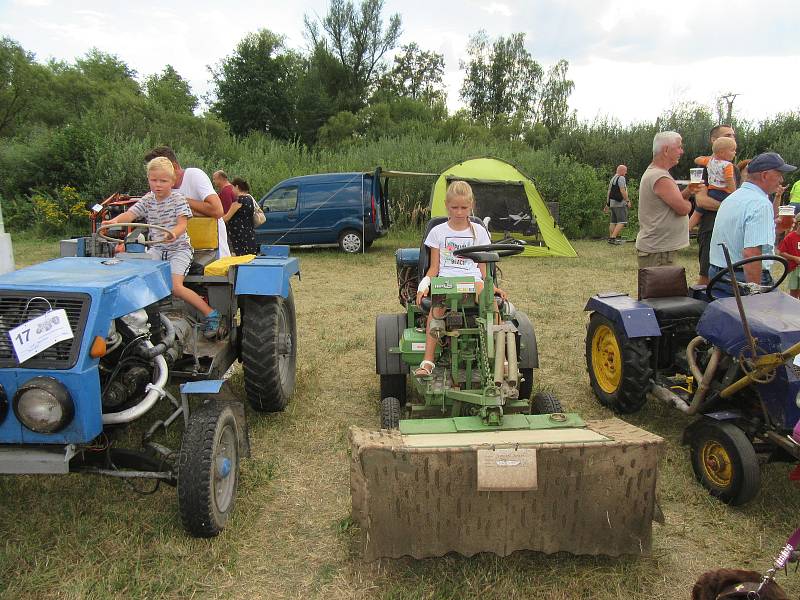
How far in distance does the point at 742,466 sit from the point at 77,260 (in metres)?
3.46

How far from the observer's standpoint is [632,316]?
3.90 m

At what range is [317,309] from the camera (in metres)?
7.54

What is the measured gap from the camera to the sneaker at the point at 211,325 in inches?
155

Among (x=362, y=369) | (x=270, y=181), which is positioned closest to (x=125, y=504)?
(x=362, y=369)

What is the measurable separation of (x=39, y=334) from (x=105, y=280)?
41 centimetres

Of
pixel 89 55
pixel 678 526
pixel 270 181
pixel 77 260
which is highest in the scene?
pixel 89 55

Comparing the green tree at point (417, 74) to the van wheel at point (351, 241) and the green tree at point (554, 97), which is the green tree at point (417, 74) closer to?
the green tree at point (554, 97)

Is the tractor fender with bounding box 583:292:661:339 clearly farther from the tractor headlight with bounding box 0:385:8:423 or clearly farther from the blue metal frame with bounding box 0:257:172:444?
the tractor headlight with bounding box 0:385:8:423

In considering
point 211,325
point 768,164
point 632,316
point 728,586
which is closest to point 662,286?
point 632,316

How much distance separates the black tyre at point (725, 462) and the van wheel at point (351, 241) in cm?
994

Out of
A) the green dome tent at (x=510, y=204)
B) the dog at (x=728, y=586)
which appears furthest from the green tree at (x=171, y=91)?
the dog at (x=728, y=586)

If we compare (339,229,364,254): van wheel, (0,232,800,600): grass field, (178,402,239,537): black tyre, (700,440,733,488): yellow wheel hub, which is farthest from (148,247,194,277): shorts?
(339,229,364,254): van wheel

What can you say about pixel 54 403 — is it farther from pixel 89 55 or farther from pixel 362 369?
pixel 89 55

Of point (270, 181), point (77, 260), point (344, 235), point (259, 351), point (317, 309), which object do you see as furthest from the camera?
point (270, 181)
